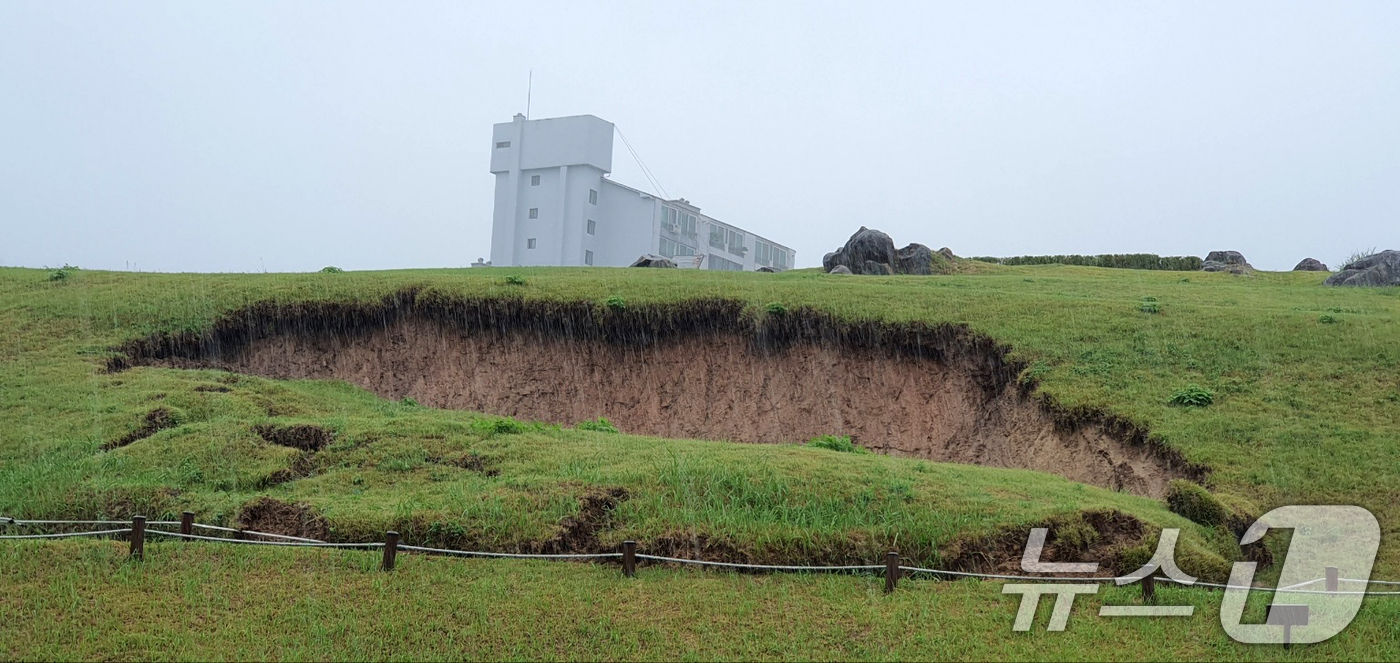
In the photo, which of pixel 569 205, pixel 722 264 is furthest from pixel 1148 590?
pixel 722 264

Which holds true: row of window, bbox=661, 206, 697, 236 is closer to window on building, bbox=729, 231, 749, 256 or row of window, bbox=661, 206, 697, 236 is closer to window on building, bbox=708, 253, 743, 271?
window on building, bbox=708, 253, 743, 271

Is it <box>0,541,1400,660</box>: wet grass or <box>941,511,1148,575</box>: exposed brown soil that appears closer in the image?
<box>0,541,1400,660</box>: wet grass

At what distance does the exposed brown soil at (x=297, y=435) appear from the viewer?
15047 millimetres

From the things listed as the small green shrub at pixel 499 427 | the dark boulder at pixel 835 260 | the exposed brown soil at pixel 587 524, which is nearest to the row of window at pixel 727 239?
the dark boulder at pixel 835 260

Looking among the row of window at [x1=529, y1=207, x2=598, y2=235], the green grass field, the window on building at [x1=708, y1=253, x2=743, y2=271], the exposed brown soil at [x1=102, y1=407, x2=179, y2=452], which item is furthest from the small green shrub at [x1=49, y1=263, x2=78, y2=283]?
the window on building at [x1=708, y1=253, x2=743, y2=271]

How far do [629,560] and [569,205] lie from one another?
54.8 metres

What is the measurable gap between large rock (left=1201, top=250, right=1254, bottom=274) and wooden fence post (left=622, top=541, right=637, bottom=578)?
35752mm

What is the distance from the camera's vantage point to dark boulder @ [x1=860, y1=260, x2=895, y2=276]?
1478 inches

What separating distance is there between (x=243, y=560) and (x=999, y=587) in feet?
25.6

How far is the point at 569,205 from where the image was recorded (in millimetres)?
64500

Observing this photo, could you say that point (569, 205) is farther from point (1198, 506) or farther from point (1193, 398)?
point (1198, 506)

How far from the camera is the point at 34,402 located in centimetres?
1672

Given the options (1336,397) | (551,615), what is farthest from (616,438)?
(1336,397)

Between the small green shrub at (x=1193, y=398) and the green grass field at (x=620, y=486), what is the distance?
0.79 ft
